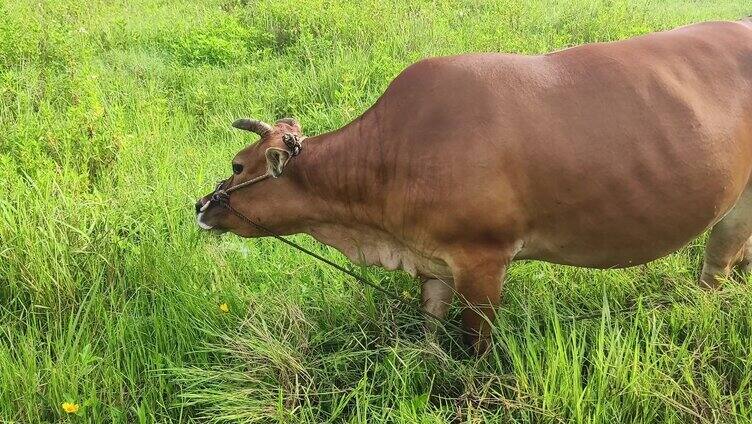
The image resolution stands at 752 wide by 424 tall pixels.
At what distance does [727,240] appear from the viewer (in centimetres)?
339

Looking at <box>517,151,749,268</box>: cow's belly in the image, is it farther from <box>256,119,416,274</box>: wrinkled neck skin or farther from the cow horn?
the cow horn

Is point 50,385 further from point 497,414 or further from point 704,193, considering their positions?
point 704,193

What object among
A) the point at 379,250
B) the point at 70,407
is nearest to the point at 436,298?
the point at 379,250

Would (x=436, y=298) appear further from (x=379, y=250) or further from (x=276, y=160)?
(x=276, y=160)

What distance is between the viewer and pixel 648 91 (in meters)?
2.79

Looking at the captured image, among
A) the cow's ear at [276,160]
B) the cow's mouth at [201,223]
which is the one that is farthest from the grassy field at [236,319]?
the cow's ear at [276,160]

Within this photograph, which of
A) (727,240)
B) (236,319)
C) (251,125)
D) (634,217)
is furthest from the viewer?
(727,240)

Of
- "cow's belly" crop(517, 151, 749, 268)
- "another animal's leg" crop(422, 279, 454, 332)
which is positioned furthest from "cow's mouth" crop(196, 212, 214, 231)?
"cow's belly" crop(517, 151, 749, 268)

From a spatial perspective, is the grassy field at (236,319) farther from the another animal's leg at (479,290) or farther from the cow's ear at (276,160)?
the cow's ear at (276,160)

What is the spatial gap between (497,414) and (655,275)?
56.7 inches

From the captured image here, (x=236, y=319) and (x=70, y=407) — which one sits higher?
(x=70, y=407)

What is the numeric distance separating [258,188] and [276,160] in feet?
0.75

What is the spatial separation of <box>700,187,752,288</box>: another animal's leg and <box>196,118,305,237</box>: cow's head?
216 cm

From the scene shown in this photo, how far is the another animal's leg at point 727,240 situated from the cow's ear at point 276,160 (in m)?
2.22
